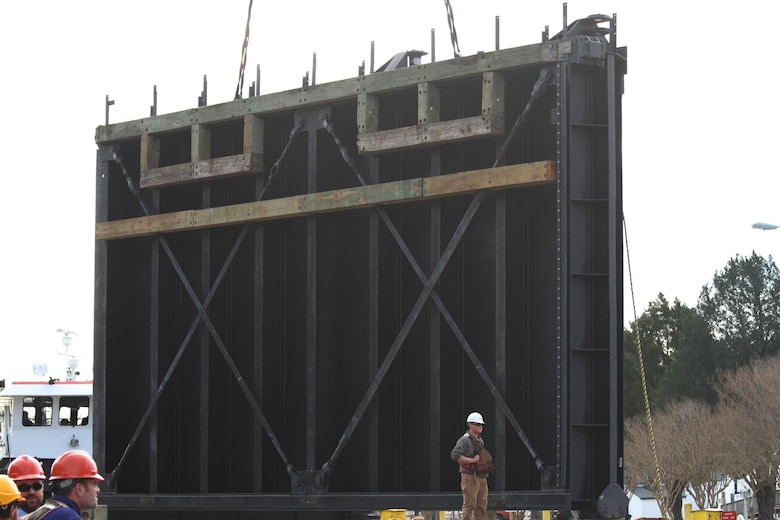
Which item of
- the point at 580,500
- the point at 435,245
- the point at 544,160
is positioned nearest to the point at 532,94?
the point at 544,160

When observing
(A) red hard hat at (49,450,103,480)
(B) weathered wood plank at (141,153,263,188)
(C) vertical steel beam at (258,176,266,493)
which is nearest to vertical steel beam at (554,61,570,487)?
(C) vertical steel beam at (258,176,266,493)

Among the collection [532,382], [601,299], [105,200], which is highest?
[105,200]

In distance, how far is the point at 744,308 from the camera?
8031 cm

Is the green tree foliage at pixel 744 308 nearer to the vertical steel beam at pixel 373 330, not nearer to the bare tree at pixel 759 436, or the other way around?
the bare tree at pixel 759 436

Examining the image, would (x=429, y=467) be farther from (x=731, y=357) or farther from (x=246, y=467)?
(x=731, y=357)

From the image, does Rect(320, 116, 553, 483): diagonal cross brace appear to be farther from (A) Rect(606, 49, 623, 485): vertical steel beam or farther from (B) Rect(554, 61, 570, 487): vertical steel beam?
(A) Rect(606, 49, 623, 485): vertical steel beam

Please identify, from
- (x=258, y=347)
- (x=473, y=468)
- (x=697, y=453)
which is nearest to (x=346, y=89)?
(x=258, y=347)

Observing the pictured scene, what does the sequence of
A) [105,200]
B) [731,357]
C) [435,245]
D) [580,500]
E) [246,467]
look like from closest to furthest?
[580,500] → [435,245] → [246,467] → [105,200] → [731,357]

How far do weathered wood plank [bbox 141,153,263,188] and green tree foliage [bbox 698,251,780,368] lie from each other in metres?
63.2

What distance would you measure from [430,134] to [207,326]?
426 centimetres

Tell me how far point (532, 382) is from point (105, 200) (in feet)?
23.9

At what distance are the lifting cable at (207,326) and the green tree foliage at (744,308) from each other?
63.0 metres

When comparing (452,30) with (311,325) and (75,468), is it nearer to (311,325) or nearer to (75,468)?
(311,325)

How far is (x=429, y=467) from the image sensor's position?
634 inches
